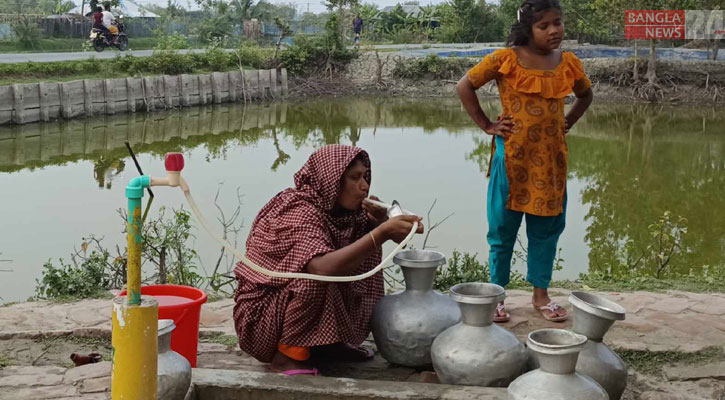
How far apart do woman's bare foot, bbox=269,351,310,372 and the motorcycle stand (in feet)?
61.4

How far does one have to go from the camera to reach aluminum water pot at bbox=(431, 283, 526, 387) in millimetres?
2758

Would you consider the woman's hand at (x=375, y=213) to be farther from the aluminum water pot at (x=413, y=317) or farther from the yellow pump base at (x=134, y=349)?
the yellow pump base at (x=134, y=349)

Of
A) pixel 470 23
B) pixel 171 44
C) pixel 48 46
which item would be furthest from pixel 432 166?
pixel 470 23

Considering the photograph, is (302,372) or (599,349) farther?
(302,372)

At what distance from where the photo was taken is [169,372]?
2.60m

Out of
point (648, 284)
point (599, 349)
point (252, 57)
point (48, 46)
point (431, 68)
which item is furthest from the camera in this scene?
point (48, 46)

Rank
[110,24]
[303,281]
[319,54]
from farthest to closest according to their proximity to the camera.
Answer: [319,54] → [110,24] → [303,281]

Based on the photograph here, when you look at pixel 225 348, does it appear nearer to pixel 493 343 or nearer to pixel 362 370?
pixel 362 370

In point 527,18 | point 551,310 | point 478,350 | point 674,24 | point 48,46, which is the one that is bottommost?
point 551,310

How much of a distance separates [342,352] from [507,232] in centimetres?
94

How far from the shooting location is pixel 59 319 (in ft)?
12.6

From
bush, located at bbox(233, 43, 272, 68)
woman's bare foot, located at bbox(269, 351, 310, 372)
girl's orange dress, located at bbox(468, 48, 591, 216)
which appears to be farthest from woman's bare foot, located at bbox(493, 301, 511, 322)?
bush, located at bbox(233, 43, 272, 68)

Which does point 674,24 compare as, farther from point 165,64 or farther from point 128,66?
point 128,66

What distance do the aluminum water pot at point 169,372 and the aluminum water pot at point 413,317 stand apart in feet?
2.56
